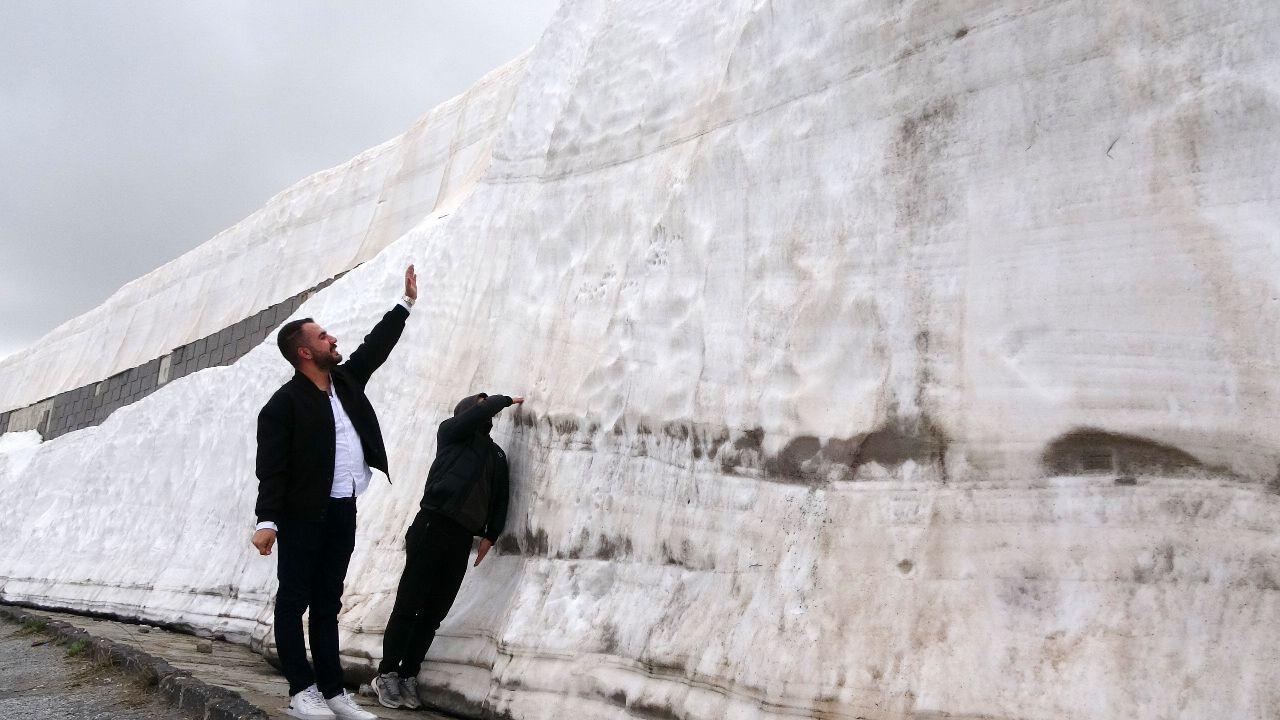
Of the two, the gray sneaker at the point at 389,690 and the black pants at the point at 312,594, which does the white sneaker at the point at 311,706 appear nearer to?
the black pants at the point at 312,594

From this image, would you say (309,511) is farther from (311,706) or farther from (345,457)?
(311,706)

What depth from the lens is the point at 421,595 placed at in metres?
3.96

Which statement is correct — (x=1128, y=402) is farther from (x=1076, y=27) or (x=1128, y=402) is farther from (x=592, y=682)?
(x=592, y=682)

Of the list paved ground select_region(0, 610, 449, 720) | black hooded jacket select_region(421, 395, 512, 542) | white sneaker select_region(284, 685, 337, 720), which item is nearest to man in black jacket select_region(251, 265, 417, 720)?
white sneaker select_region(284, 685, 337, 720)

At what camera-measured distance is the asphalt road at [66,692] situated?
363 centimetres

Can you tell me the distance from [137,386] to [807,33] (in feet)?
46.4

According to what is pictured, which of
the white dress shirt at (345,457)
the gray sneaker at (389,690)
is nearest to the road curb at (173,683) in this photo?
the gray sneaker at (389,690)

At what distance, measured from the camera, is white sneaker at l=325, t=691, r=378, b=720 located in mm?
3338

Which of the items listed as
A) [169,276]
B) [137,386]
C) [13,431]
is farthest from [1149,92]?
[13,431]

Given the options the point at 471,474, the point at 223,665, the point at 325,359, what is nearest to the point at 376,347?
the point at 325,359

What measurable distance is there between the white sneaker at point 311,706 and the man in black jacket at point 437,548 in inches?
20.3

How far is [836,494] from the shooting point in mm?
3055

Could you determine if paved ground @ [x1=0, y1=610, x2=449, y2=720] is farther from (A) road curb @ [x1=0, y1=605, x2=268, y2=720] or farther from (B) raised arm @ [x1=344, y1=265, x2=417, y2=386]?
(B) raised arm @ [x1=344, y1=265, x2=417, y2=386]

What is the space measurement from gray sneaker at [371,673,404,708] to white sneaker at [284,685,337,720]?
1.70 feet
